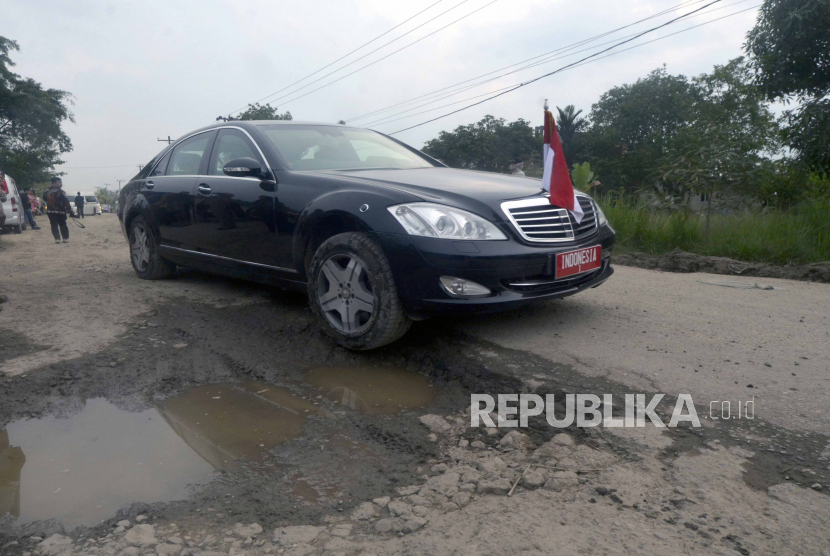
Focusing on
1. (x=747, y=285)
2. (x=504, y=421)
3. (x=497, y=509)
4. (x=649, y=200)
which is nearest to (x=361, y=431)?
(x=504, y=421)

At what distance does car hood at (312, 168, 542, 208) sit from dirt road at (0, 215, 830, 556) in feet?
2.94

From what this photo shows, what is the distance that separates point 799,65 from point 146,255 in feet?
35.9

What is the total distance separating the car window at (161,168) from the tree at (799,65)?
32.4 feet

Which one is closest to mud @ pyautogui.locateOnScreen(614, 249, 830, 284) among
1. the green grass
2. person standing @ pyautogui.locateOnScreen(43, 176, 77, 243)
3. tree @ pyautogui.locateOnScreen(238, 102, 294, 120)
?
the green grass

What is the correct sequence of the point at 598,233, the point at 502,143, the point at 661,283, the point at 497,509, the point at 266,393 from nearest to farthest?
1. the point at 497,509
2. the point at 266,393
3. the point at 598,233
4. the point at 661,283
5. the point at 502,143

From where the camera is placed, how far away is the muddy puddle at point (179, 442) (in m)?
2.24

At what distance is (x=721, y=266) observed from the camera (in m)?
7.18

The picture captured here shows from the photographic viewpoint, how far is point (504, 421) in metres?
2.79

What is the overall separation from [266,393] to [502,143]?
53.7m

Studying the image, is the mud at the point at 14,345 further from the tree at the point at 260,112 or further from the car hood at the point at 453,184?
the tree at the point at 260,112

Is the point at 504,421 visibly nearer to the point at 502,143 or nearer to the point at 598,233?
the point at 598,233

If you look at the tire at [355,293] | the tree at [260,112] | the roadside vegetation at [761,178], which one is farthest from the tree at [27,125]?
the tire at [355,293]

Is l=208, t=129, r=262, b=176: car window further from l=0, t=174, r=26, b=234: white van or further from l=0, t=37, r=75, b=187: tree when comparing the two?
l=0, t=37, r=75, b=187: tree

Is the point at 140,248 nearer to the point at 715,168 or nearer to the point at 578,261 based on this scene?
the point at 578,261
